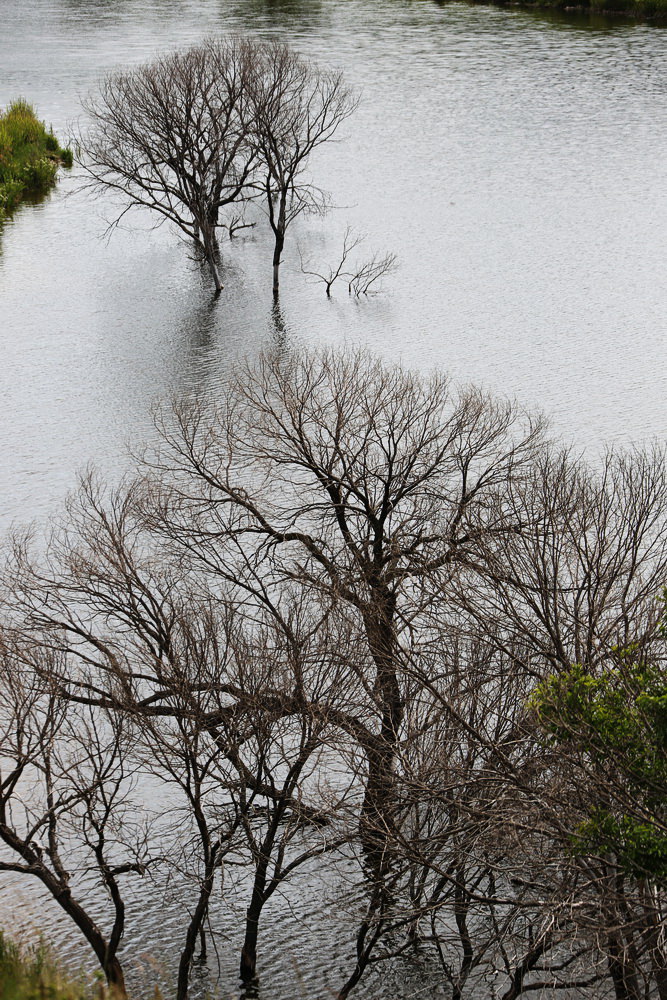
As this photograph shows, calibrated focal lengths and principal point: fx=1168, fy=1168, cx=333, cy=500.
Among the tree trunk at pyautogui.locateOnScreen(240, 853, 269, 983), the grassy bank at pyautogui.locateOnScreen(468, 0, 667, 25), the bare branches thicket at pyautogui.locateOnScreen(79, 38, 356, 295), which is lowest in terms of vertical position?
the tree trunk at pyautogui.locateOnScreen(240, 853, 269, 983)

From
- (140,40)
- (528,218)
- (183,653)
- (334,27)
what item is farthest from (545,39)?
(183,653)

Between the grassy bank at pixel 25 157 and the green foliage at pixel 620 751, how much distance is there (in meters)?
50.7

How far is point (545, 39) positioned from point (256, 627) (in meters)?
65.8

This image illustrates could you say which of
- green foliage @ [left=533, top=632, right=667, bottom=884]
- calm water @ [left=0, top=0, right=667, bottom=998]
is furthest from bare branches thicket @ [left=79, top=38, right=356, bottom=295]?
green foliage @ [left=533, top=632, right=667, bottom=884]

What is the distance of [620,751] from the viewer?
12781 millimetres

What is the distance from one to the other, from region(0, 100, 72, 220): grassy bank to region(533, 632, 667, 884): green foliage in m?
50.7

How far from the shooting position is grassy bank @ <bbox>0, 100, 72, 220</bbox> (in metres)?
59.2

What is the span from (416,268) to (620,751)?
36822 mm

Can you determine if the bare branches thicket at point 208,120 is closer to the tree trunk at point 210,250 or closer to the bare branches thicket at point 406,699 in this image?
the tree trunk at point 210,250

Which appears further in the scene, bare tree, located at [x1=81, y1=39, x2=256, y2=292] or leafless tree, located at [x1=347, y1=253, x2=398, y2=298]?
leafless tree, located at [x1=347, y1=253, x2=398, y2=298]

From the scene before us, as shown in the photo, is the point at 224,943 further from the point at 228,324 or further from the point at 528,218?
the point at 528,218

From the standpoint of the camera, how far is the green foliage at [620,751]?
1197 centimetres

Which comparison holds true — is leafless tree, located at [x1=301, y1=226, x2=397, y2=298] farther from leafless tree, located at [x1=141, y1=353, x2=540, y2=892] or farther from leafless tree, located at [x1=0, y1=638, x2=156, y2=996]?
leafless tree, located at [x1=0, y1=638, x2=156, y2=996]

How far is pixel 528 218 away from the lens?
51906 mm
